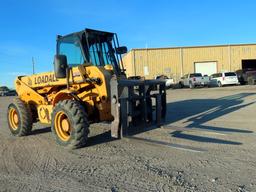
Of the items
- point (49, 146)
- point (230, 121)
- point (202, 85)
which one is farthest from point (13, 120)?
point (202, 85)

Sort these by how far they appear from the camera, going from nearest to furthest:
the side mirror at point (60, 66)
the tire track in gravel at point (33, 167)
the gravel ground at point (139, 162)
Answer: the gravel ground at point (139, 162) < the tire track in gravel at point (33, 167) < the side mirror at point (60, 66)

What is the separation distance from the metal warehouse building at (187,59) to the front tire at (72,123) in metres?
40.8

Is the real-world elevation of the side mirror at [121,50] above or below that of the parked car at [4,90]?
above

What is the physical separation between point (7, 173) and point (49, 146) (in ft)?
7.73

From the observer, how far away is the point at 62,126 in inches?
346

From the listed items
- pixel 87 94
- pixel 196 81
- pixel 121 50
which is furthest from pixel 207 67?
pixel 87 94

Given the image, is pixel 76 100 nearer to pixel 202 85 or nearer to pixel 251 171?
pixel 251 171

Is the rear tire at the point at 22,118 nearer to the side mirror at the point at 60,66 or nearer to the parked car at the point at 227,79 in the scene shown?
the side mirror at the point at 60,66

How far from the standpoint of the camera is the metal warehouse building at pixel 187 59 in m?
49.5

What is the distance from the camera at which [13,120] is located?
1140 cm

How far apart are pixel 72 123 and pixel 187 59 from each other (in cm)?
4388

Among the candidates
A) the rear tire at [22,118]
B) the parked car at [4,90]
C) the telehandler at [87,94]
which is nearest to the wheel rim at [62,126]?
the telehandler at [87,94]

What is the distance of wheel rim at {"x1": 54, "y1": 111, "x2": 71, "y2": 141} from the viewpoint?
341 inches

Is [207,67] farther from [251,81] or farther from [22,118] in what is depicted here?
[22,118]
